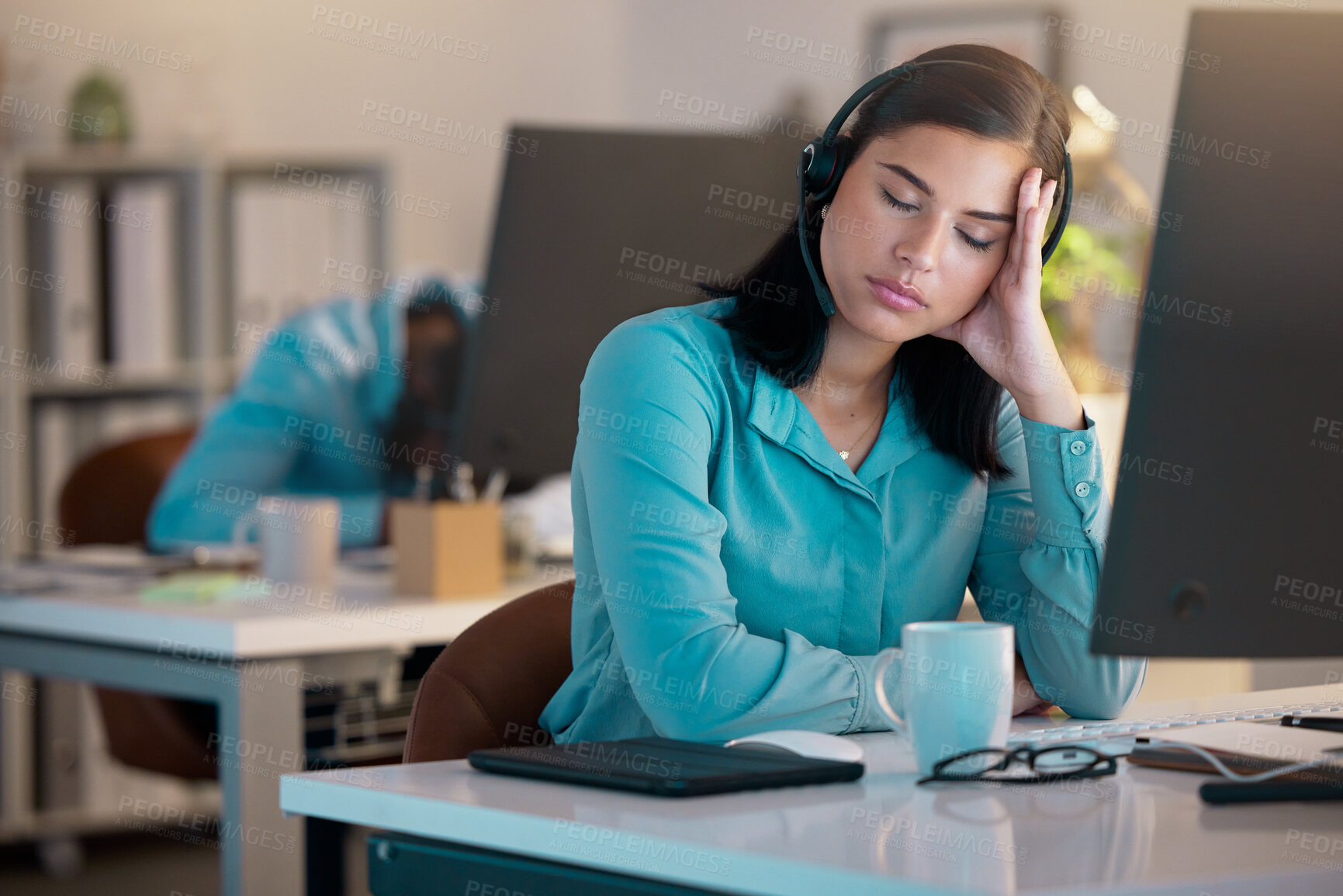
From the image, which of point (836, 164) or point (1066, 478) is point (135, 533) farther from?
point (1066, 478)

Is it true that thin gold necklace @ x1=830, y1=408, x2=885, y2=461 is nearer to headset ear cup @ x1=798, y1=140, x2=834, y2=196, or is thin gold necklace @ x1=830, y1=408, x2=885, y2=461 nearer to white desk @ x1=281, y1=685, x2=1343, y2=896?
headset ear cup @ x1=798, y1=140, x2=834, y2=196

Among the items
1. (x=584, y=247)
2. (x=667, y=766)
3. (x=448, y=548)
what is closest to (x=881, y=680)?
(x=667, y=766)

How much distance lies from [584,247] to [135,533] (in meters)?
1.32

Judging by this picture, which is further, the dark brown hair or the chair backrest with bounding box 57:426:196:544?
the chair backrest with bounding box 57:426:196:544

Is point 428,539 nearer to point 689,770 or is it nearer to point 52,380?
point 689,770

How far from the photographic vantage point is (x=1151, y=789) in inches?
38.8

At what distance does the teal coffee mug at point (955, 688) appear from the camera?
1.01 meters

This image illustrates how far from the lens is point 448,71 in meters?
4.37

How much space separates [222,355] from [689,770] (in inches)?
125

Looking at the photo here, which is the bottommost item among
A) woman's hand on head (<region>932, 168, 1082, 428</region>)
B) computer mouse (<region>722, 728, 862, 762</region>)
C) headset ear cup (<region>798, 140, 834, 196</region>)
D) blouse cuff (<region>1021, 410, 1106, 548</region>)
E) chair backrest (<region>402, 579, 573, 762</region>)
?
chair backrest (<region>402, 579, 573, 762</region>)

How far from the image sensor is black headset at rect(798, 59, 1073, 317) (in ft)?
4.31

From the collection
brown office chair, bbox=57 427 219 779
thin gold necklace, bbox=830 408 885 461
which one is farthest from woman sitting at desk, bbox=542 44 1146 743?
brown office chair, bbox=57 427 219 779

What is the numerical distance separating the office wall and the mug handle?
2.59 m

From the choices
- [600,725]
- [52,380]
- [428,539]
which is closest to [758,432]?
[600,725]
